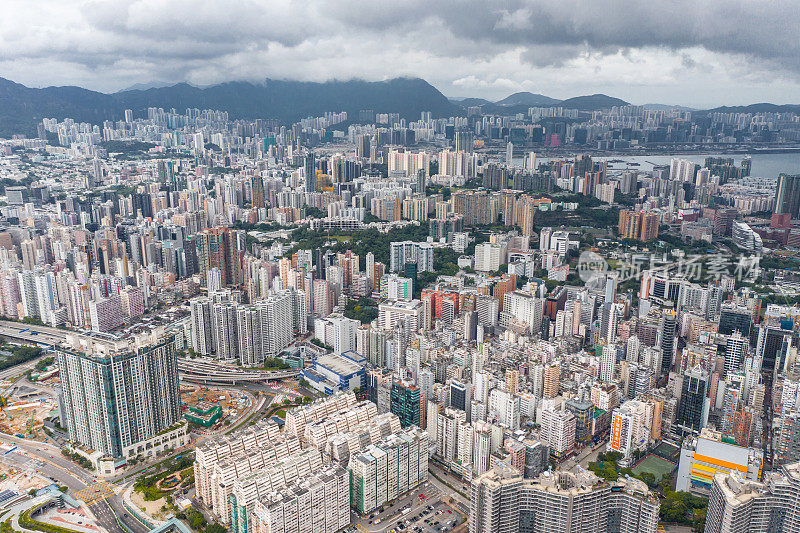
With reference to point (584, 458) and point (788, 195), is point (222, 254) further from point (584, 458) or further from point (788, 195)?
point (788, 195)

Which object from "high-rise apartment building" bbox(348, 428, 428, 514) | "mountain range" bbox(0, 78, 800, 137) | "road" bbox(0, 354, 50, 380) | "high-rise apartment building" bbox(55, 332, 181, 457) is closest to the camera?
"high-rise apartment building" bbox(348, 428, 428, 514)

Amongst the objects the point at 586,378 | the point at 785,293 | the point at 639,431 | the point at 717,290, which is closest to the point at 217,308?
the point at 586,378

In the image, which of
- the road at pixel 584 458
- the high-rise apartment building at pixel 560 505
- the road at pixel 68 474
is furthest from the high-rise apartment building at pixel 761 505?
the road at pixel 68 474

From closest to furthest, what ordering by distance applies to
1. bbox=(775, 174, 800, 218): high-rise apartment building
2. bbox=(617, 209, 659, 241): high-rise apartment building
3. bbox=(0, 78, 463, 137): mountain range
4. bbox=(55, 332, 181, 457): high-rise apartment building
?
bbox=(55, 332, 181, 457): high-rise apartment building < bbox=(775, 174, 800, 218): high-rise apartment building < bbox=(617, 209, 659, 241): high-rise apartment building < bbox=(0, 78, 463, 137): mountain range

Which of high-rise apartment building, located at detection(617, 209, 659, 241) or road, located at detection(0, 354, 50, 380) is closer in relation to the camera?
road, located at detection(0, 354, 50, 380)

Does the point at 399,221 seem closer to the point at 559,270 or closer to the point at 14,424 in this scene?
the point at 559,270

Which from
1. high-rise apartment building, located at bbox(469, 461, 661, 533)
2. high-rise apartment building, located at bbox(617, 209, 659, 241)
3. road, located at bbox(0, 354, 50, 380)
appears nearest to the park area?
high-rise apartment building, located at bbox(469, 461, 661, 533)

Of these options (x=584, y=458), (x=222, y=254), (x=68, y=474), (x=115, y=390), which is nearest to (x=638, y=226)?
(x=584, y=458)

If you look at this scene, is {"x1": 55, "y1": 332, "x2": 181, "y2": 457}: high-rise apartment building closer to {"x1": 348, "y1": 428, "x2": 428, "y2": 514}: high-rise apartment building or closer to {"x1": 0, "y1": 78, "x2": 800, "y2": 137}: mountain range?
{"x1": 348, "y1": 428, "x2": 428, "y2": 514}: high-rise apartment building
